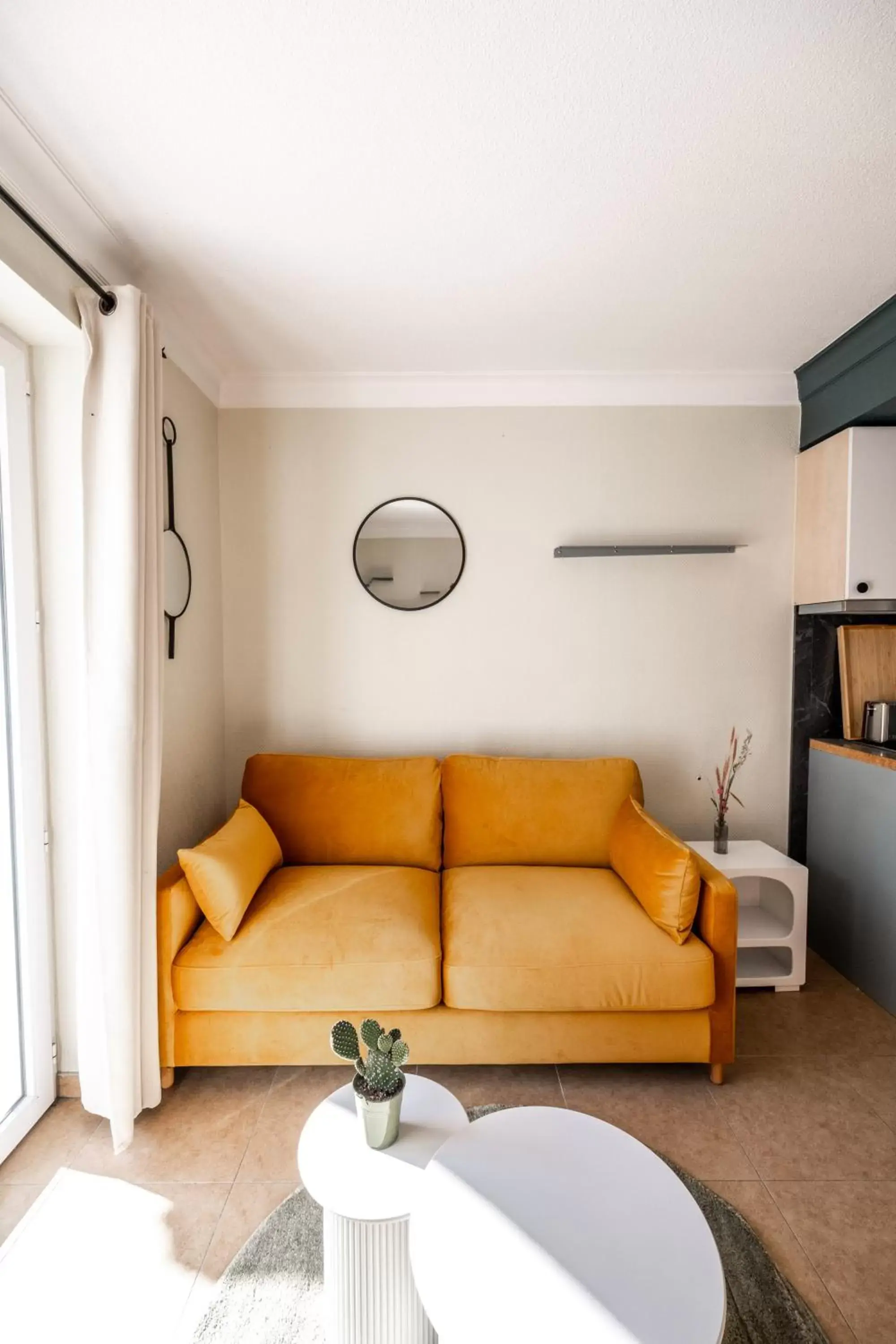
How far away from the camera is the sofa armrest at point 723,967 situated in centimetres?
221

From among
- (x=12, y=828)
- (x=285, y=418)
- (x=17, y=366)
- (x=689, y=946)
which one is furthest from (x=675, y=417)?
(x=12, y=828)

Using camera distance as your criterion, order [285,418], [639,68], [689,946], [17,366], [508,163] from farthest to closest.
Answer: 1. [285,418]
2. [689,946]
3. [17,366]
4. [508,163]
5. [639,68]

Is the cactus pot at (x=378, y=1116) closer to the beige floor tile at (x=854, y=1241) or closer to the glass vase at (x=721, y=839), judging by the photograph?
the beige floor tile at (x=854, y=1241)

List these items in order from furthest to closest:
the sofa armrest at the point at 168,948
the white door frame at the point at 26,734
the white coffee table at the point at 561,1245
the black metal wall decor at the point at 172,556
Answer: the black metal wall decor at the point at 172,556
the sofa armrest at the point at 168,948
the white door frame at the point at 26,734
the white coffee table at the point at 561,1245

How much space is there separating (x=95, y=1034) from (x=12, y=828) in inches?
25.7

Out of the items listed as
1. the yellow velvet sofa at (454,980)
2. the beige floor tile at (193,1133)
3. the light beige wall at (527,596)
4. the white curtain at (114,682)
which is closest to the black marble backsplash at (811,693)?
the light beige wall at (527,596)

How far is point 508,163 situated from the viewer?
5.69 feet

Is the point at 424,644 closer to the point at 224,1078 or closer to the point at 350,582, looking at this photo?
the point at 350,582

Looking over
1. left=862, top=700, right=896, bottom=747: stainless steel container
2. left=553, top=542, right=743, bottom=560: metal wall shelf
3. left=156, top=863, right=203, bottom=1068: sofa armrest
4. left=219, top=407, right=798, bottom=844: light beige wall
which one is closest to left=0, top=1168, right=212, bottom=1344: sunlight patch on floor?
left=156, top=863, right=203, bottom=1068: sofa armrest

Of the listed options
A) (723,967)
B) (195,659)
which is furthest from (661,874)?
(195,659)

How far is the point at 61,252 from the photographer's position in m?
1.83

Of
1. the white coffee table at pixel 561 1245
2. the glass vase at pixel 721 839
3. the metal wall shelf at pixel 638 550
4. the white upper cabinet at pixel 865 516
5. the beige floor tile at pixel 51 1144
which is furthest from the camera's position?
the metal wall shelf at pixel 638 550

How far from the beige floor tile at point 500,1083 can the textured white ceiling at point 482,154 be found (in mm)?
2636

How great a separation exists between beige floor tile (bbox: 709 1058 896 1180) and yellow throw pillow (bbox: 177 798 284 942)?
5.36 ft
